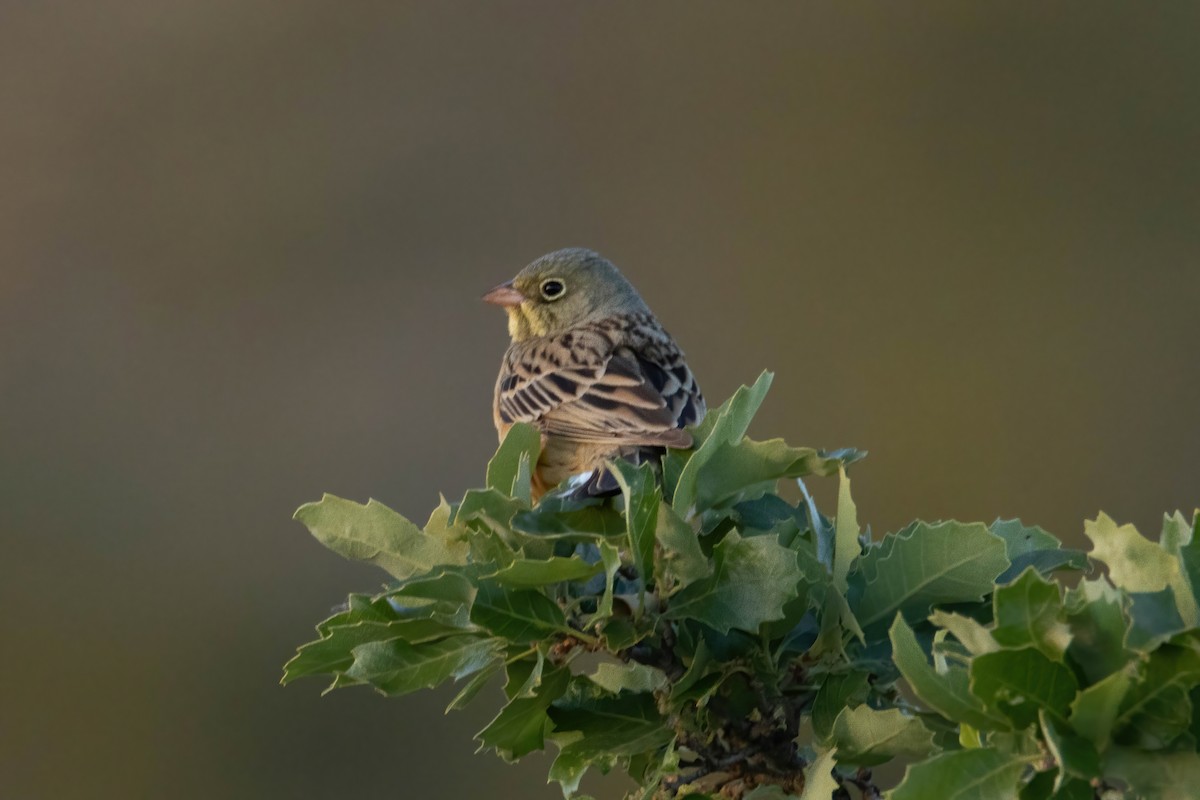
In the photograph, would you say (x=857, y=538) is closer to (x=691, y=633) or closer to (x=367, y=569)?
(x=691, y=633)

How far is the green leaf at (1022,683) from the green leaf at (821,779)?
1.01 feet

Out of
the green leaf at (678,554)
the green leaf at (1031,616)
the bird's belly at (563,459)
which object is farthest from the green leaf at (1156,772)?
the bird's belly at (563,459)

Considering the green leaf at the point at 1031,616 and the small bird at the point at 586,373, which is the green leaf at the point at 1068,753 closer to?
the green leaf at the point at 1031,616

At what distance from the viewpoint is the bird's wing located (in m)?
A: 3.85

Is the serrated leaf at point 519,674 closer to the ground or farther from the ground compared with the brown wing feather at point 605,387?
closer to the ground

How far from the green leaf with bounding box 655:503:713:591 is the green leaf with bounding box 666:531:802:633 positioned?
0.02 metres

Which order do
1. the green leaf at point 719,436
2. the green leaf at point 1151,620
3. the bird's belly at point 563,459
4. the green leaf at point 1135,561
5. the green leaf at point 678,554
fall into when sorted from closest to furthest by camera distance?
1. the green leaf at point 1151,620
2. the green leaf at point 1135,561
3. the green leaf at point 678,554
4. the green leaf at point 719,436
5. the bird's belly at point 563,459

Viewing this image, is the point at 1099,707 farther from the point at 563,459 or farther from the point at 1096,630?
the point at 563,459

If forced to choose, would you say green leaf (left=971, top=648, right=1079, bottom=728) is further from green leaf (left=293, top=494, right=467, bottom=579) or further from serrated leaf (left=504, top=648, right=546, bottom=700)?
green leaf (left=293, top=494, right=467, bottom=579)

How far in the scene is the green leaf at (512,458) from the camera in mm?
2078

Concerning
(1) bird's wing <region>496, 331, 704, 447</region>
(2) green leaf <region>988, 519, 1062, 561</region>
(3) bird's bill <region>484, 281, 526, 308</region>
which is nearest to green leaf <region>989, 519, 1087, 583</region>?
(2) green leaf <region>988, 519, 1062, 561</region>

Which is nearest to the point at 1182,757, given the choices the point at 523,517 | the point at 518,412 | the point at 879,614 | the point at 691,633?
the point at 879,614

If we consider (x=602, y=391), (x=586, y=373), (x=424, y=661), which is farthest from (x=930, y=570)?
(x=586, y=373)

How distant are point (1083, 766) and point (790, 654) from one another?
0.54m
